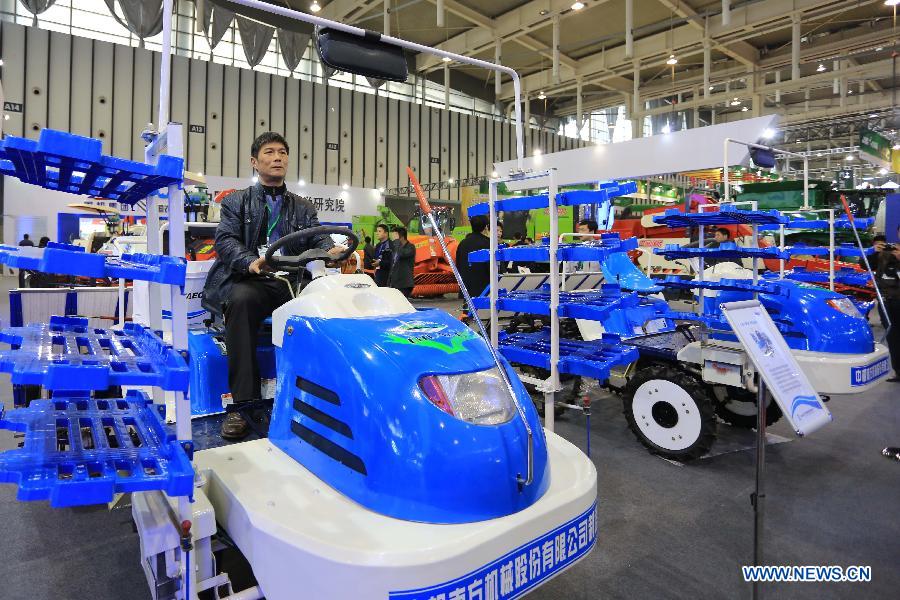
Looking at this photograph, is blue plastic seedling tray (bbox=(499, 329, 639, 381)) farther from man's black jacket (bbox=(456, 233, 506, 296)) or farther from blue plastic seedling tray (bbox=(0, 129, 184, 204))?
blue plastic seedling tray (bbox=(0, 129, 184, 204))

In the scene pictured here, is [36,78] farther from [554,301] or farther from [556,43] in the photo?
[554,301]

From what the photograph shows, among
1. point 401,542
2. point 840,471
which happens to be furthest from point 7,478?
point 840,471

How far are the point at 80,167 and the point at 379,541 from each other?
1.13 meters

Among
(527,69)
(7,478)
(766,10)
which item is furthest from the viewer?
(527,69)

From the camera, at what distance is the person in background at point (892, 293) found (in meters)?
5.51

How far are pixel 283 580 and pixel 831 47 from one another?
681 inches

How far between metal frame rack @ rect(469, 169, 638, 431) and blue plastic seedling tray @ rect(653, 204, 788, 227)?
53 centimetres

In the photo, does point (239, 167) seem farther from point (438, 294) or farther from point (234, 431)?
point (234, 431)

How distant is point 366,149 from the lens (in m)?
18.7

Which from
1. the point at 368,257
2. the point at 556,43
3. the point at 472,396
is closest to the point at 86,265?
the point at 472,396

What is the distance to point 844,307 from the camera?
3.76 m

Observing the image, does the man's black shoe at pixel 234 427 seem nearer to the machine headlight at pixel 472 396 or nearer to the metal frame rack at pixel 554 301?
the machine headlight at pixel 472 396

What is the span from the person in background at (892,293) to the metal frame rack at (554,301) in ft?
12.6

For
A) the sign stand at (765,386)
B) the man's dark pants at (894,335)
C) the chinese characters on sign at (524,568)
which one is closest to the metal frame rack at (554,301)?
the sign stand at (765,386)
